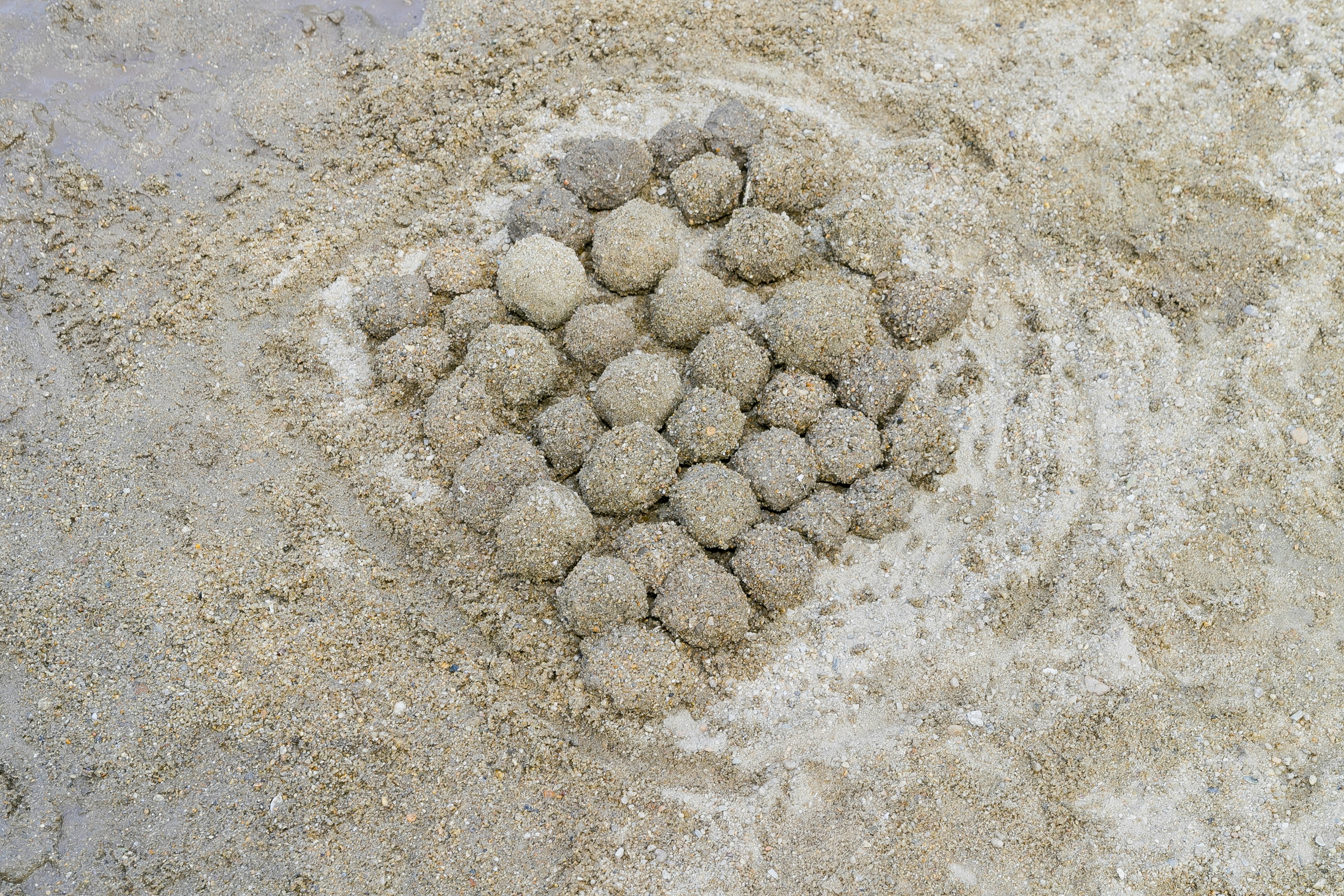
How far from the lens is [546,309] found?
Result: 19.0 ft

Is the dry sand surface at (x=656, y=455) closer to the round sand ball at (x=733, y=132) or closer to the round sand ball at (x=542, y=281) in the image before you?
the round sand ball at (x=542, y=281)

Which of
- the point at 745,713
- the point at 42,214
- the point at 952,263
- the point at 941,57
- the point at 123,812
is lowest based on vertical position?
the point at 123,812

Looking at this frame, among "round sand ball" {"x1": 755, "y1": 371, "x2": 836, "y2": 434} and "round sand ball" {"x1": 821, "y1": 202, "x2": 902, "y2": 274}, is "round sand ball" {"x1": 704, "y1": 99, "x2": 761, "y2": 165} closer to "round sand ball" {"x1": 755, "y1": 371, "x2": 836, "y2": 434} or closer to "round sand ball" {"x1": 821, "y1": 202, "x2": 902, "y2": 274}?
"round sand ball" {"x1": 821, "y1": 202, "x2": 902, "y2": 274}

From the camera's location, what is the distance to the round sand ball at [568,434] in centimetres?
534

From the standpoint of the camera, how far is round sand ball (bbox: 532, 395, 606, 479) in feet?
17.5

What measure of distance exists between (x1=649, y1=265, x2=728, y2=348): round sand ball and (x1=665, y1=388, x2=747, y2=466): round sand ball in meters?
0.53

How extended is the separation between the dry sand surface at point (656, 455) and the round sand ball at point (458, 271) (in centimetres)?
3

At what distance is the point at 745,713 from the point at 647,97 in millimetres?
4823

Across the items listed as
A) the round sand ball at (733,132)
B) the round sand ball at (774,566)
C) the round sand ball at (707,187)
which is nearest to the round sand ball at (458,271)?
the round sand ball at (707,187)

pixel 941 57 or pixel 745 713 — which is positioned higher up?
pixel 941 57

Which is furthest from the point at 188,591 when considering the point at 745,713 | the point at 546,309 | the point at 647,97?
the point at 647,97

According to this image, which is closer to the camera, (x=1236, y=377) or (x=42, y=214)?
(x=1236, y=377)

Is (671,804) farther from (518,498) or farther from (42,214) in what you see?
(42,214)

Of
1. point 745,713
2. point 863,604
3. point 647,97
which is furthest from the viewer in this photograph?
point 647,97
